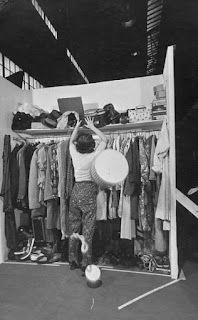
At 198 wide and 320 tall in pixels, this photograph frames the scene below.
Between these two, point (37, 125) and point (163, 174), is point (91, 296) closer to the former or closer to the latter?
point (163, 174)

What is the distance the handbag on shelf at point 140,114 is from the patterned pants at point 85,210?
37.7 inches

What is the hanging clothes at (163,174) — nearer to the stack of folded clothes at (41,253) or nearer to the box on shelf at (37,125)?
the stack of folded clothes at (41,253)

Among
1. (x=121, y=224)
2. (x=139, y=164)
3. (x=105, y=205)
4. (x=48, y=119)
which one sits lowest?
(x=121, y=224)

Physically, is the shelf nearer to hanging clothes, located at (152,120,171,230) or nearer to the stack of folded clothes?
hanging clothes, located at (152,120,171,230)

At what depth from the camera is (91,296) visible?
2.17 m

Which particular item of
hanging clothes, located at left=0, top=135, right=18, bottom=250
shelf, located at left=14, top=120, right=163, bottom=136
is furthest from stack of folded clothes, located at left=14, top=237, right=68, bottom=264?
shelf, located at left=14, top=120, right=163, bottom=136

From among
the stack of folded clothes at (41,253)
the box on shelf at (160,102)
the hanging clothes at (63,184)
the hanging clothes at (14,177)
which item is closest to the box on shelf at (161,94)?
the box on shelf at (160,102)

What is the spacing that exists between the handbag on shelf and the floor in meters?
1.78

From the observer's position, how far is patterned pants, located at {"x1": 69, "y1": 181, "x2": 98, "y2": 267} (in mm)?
2545

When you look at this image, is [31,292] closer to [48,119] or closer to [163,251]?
[163,251]

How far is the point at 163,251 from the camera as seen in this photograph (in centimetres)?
259

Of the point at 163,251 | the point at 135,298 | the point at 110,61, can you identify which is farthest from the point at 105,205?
the point at 110,61

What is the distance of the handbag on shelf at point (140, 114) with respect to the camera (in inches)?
112

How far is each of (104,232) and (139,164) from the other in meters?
1.00
